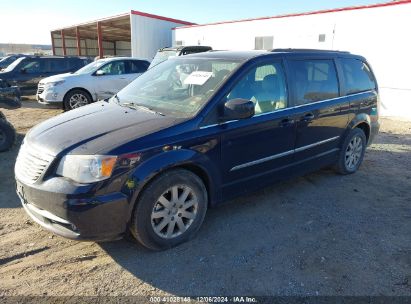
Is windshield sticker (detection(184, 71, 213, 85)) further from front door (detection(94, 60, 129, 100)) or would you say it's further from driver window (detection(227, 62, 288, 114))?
front door (detection(94, 60, 129, 100))

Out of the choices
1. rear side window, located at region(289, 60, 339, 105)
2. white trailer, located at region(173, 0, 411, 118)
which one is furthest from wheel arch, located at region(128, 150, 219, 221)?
white trailer, located at region(173, 0, 411, 118)

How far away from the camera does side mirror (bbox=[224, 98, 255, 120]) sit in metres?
3.17

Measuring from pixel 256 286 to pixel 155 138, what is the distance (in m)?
1.48

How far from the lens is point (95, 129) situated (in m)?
3.09

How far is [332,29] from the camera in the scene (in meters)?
11.6

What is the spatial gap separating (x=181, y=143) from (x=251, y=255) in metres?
1.22

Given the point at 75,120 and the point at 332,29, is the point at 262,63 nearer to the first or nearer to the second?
the point at 75,120

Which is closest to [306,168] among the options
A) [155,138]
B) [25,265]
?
[155,138]

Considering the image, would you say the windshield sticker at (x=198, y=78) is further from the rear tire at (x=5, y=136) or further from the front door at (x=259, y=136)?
the rear tire at (x=5, y=136)

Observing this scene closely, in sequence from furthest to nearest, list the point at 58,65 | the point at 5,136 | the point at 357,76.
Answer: the point at 58,65 < the point at 5,136 < the point at 357,76

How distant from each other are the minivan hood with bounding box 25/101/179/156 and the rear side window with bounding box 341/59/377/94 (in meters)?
2.95

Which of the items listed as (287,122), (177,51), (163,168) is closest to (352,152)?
(287,122)

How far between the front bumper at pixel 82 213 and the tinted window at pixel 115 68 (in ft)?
27.0

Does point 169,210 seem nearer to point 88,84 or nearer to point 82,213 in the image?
point 82,213
